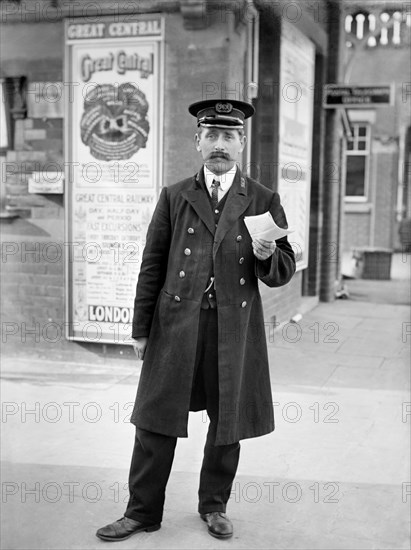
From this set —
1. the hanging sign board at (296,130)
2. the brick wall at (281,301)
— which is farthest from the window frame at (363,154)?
the brick wall at (281,301)

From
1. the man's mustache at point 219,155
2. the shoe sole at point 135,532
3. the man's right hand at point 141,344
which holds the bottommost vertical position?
the shoe sole at point 135,532

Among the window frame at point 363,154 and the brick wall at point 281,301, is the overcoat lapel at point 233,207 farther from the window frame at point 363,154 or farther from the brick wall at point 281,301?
the window frame at point 363,154

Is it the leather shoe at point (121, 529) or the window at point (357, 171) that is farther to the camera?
the window at point (357, 171)

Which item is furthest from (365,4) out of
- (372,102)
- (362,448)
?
(362,448)

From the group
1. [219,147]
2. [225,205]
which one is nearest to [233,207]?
[225,205]

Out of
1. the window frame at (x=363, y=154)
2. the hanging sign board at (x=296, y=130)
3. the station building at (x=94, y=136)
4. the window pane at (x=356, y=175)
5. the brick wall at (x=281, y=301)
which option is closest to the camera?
the station building at (x=94, y=136)

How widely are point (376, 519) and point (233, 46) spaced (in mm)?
4057

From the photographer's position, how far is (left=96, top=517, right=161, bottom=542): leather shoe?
11.4 feet

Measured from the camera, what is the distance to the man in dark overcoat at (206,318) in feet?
11.1

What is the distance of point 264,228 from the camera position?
311 centimetres

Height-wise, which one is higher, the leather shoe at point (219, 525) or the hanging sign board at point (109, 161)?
the hanging sign board at point (109, 161)

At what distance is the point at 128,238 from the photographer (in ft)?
21.5

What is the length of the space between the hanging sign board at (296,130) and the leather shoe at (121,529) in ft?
16.2

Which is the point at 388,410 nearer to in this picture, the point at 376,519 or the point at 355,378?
the point at 355,378
